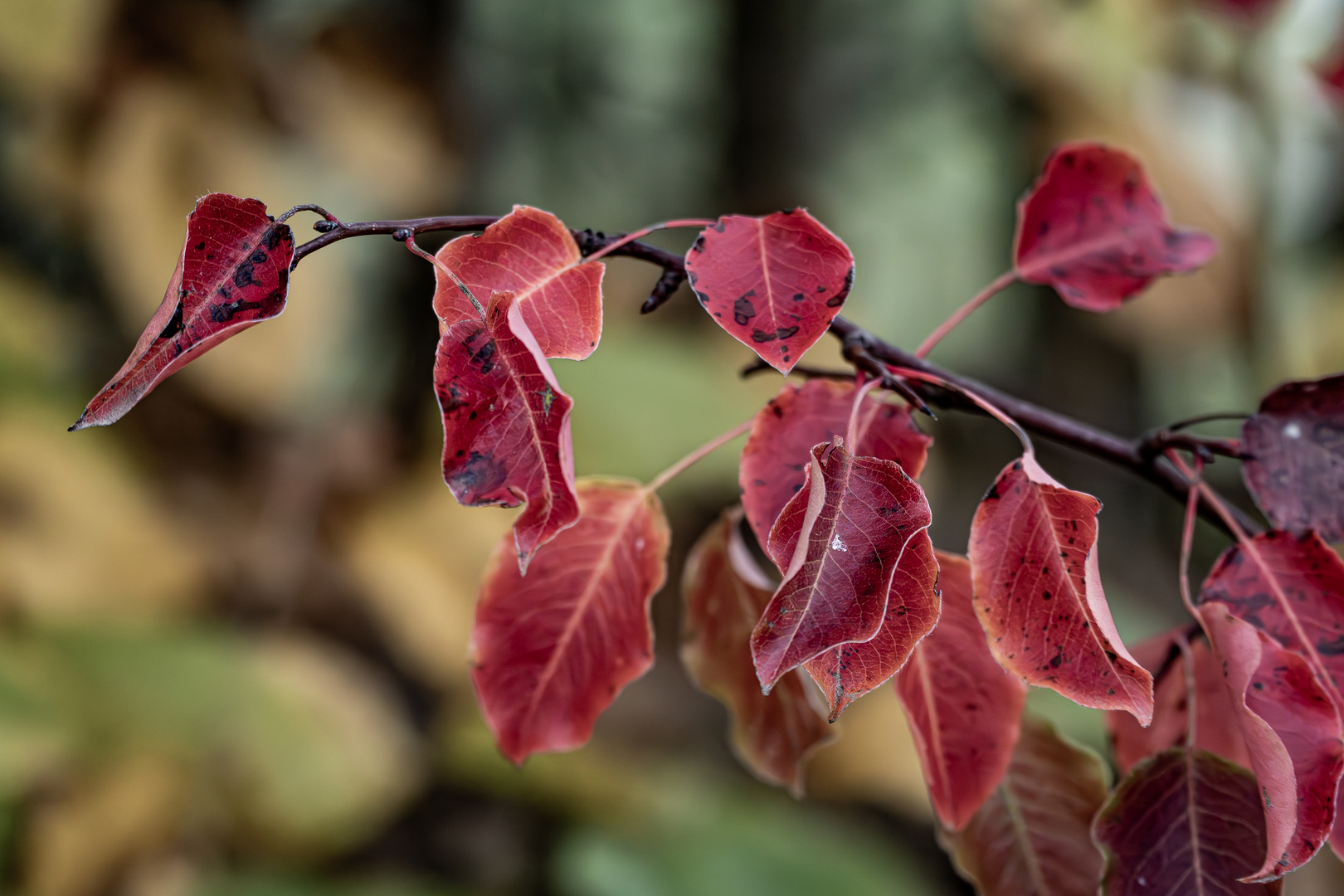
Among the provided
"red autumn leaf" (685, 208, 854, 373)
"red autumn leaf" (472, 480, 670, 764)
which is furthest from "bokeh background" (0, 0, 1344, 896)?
"red autumn leaf" (685, 208, 854, 373)

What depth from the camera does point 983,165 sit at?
64.7 inches

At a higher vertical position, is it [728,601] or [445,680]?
[728,601]

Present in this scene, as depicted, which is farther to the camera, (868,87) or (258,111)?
(868,87)

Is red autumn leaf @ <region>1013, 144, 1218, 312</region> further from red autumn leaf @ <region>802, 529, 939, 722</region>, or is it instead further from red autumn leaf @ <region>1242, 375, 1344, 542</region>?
red autumn leaf @ <region>802, 529, 939, 722</region>

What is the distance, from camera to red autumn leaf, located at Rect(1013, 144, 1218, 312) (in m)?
0.34

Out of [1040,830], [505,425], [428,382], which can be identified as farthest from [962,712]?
[428,382]

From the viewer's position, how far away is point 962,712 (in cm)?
27

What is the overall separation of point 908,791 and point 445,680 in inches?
21.6

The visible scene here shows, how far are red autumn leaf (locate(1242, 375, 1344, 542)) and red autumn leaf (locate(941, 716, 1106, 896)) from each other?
0.10 meters

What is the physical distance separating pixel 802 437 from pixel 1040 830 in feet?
0.53

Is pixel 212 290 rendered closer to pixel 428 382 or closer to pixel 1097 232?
pixel 1097 232

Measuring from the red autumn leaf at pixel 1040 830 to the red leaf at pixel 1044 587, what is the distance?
100 millimetres

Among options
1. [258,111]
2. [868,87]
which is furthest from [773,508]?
[868,87]

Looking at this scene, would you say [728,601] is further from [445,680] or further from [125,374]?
[445,680]
